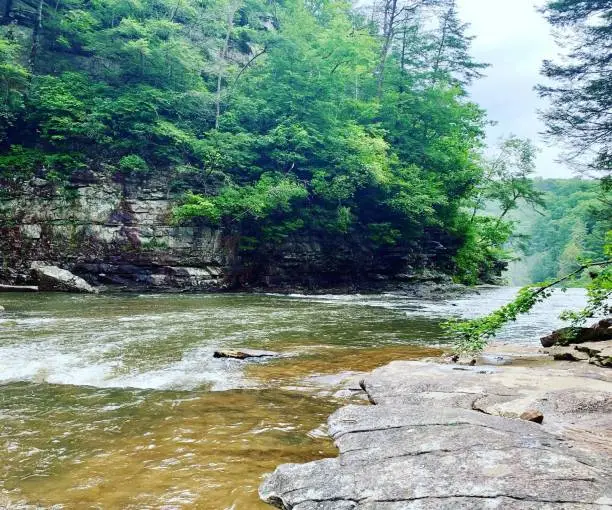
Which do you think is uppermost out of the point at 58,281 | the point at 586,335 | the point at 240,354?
the point at 586,335

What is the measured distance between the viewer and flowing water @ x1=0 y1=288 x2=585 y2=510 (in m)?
3.02

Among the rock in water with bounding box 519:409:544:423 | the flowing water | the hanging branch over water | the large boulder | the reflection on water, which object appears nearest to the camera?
the reflection on water

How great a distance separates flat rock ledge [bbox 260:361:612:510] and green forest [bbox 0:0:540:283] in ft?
60.7

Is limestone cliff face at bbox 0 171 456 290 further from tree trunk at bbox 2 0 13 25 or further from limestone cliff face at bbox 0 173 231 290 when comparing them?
tree trunk at bbox 2 0 13 25

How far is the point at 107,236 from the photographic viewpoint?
68.3 feet

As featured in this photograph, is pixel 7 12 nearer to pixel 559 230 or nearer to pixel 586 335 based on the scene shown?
pixel 586 335

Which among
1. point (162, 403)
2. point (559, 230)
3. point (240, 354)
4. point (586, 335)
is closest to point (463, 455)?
point (162, 403)

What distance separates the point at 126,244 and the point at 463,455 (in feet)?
67.7

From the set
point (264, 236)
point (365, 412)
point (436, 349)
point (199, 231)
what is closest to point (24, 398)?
point (365, 412)

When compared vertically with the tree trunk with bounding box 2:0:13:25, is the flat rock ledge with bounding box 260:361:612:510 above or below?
below

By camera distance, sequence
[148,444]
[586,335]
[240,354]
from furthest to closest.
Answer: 1. [586,335]
2. [240,354]
3. [148,444]

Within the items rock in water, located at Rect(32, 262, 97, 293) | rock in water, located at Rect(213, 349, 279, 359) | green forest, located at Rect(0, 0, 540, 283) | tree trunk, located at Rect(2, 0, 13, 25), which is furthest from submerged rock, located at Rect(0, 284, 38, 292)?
tree trunk, located at Rect(2, 0, 13, 25)

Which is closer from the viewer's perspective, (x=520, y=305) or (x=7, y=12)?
(x=520, y=305)

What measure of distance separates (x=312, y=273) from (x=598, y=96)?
15.8 meters
